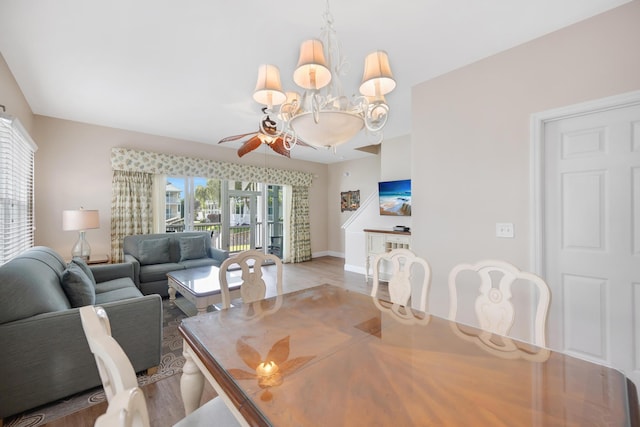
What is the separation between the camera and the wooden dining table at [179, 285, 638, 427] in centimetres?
73

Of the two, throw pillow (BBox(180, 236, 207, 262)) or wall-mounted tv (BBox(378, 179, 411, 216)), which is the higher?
wall-mounted tv (BBox(378, 179, 411, 216))

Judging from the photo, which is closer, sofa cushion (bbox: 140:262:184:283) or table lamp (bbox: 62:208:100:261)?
table lamp (bbox: 62:208:100:261)

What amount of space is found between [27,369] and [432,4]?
3.41 meters

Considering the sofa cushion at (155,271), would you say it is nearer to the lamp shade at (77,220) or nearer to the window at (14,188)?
the lamp shade at (77,220)

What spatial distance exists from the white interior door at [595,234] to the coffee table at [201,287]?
113 inches

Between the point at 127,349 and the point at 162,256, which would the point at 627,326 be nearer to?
the point at 127,349

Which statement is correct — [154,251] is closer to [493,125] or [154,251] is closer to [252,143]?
[252,143]

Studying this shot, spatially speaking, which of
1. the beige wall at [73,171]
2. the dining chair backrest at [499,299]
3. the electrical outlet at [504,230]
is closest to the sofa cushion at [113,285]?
the beige wall at [73,171]

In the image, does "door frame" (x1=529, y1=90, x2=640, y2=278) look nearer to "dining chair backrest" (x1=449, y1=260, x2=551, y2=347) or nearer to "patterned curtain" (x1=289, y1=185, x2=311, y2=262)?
"dining chair backrest" (x1=449, y1=260, x2=551, y2=347)

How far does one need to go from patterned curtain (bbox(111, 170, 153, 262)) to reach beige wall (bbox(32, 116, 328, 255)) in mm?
109

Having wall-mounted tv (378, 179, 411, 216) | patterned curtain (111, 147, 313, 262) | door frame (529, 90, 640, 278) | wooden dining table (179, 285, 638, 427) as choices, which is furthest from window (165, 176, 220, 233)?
door frame (529, 90, 640, 278)

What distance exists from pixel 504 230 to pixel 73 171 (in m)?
5.52

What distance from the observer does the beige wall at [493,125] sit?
5.97ft

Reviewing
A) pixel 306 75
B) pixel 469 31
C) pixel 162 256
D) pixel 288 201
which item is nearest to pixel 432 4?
pixel 469 31
